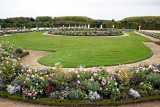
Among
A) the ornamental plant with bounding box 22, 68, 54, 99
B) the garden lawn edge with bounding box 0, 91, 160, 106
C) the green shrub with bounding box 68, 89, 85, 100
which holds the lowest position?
the garden lawn edge with bounding box 0, 91, 160, 106

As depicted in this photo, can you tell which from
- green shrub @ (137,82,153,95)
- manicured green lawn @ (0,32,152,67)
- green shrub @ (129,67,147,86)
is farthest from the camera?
manicured green lawn @ (0,32,152,67)

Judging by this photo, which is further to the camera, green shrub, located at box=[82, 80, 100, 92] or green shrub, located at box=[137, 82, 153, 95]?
green shrub, located at box=[137, 82, 153, 95]

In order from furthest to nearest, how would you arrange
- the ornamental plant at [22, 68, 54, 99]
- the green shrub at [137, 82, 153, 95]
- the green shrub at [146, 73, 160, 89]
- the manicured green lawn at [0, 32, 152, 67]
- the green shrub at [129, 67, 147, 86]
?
the manicured green lawn at [0, 32, 152, 67], the green shrub at [129, 67, 147, 86], the green shrub at [146, 73, 160, 89], the green shrub at [137, 82, 153, 95], the ornamental plant at [22, 68, 54, 99]

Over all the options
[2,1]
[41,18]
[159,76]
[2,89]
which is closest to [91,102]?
[159,76]

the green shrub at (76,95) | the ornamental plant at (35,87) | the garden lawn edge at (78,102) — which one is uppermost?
the ornamental plant at (35,87)

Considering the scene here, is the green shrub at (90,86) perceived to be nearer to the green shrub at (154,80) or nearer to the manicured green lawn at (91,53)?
the green shrub at (154,80)

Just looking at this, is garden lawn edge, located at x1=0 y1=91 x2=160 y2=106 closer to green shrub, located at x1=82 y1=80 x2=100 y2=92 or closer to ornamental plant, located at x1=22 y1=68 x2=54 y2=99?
ornamental plant, located at x1=22 y1=68 x2=54 y2=99

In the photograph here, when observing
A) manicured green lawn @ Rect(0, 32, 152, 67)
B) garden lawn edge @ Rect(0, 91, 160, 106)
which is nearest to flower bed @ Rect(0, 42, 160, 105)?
garden lawn edge @ Rect(0, 91, 160, 106)

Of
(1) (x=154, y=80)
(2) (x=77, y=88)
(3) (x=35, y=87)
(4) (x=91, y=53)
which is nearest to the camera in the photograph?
(3) (x=35, y=87)

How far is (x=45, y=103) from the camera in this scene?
3693 mm

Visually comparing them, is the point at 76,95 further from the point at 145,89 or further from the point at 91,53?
the point at 91,53

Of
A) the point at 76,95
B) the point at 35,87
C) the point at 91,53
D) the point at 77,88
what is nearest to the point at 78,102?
the point at 76,95

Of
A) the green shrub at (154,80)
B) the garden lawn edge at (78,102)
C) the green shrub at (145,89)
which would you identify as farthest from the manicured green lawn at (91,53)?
the garden lawn edge at (78,102)

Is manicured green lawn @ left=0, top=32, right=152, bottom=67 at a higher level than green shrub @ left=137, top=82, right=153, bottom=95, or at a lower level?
higher
